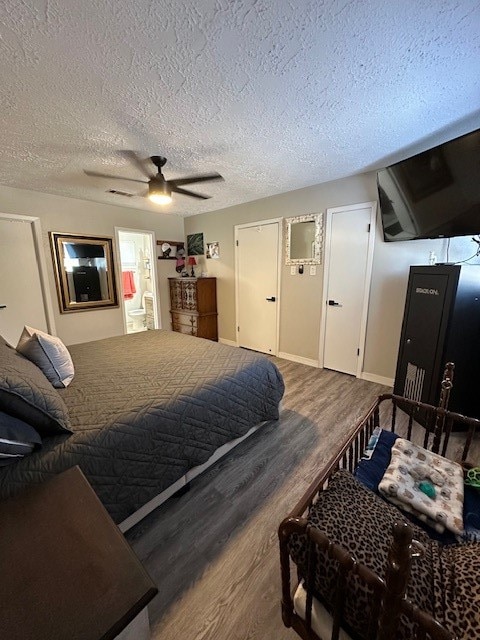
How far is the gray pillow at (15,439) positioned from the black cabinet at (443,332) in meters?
2.65

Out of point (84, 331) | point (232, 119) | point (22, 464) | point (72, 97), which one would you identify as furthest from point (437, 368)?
point (84, 331)

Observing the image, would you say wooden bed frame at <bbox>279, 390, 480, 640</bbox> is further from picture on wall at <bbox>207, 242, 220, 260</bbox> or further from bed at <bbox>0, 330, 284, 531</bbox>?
picture on wall at <bbox>207, 242, 220, 260</bbox>

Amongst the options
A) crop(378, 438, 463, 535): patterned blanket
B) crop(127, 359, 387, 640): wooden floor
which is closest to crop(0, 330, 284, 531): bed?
crop(127, 359, 387, 640): wooden floor

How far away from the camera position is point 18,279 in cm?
339

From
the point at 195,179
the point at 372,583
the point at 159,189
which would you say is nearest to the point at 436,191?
the point at 195,179

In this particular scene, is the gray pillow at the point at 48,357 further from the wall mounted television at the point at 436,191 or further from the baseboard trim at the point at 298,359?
the wall mounted television at the point at 436,191

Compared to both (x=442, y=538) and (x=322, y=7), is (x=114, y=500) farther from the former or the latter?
(x=322, y=7)

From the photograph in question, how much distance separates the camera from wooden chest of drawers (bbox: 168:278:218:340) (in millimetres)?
4480

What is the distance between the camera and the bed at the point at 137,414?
1.15 metres

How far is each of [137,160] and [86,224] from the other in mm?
1866

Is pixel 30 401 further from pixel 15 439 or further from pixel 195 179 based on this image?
pixel 195 179

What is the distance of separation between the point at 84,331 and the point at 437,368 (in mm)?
4447

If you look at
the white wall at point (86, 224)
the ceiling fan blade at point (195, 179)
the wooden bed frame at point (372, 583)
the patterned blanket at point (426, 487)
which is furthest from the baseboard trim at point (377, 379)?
the white wall at point (86, 224)

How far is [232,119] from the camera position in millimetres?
1875
